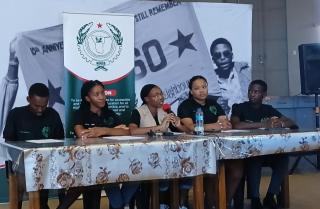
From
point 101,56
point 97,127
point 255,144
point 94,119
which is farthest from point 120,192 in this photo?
point 101,56

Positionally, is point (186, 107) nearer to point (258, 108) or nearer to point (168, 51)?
point (258, 108)

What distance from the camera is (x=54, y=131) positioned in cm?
347

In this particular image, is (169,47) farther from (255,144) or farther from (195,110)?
(255,144)

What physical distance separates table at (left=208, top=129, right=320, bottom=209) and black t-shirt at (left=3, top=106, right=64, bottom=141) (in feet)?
3.67

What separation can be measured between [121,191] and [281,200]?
1.50 meters

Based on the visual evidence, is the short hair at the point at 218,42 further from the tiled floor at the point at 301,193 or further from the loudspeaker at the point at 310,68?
the tiled floor at the point at 301,193

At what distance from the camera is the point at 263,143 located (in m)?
3.23

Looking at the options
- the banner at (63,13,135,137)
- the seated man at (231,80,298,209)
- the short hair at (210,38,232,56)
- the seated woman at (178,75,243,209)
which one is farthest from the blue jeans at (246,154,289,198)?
the short hair at (210,38,232,56)

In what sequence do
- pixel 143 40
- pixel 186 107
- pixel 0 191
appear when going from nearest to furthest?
pixel 186 107, pixel 0 191, pixel 143 40

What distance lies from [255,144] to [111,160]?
38.9 inches

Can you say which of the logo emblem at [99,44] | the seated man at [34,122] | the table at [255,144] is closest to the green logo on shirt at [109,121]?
A: the seated man at [34,122]

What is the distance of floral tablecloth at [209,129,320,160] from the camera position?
3.11m

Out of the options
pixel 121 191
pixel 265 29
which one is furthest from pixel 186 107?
pixel 265 29

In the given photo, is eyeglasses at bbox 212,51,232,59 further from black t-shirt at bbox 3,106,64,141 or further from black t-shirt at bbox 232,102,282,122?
black t-shirt at bbox 3,106,64,141
